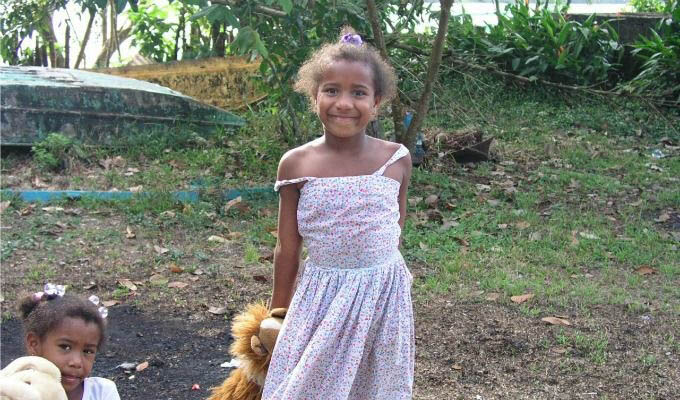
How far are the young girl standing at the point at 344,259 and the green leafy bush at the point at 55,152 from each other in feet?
15.3

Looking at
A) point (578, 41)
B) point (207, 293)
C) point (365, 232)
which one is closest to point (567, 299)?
point (207, 293)

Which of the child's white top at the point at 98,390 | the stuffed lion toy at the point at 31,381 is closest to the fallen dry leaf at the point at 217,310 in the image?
the child's white top at the point at 98,390

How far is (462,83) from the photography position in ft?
26.9

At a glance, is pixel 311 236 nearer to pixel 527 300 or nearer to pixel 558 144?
pixel 527 300

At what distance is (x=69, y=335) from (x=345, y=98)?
1.07 meters

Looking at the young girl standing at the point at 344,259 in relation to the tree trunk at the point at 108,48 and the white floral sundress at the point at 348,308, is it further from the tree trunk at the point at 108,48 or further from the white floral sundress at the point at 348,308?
the tree trunk at the point at 108,48

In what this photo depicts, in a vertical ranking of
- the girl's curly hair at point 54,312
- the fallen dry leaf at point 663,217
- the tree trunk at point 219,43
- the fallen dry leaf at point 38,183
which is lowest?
the fallen dry leaf at point 38,183

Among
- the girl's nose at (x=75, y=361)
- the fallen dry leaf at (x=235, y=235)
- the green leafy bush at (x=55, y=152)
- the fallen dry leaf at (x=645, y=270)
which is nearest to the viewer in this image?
the girl's nose at (x=75, y=361)

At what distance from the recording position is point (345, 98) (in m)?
2.80

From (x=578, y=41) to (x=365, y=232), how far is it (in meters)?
7.24

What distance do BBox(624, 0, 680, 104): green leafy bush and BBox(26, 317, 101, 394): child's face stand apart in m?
7.13

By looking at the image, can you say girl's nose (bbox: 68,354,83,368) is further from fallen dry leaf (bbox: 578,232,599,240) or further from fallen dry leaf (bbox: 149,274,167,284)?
fallen dry leaf (bbox: 578,232,599,240)

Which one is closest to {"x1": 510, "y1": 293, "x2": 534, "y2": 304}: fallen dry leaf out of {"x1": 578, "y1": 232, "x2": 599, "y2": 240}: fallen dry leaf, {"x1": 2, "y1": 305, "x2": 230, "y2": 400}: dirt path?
{"x1": 578, "y1": 232, "x2": 599, "y2": 240}: fallen dry leaf

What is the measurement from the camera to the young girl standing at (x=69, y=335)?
253 cm
